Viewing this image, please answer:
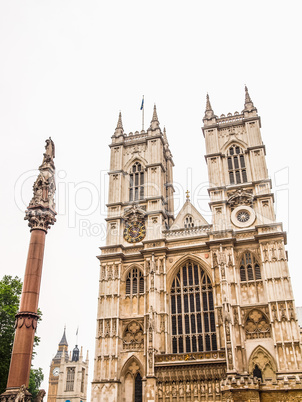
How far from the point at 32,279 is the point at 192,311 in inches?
609

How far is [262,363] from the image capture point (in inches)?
1190

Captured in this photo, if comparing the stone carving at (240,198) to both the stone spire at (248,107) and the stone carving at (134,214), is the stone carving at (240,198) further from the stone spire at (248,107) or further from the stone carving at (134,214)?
the stone spire at (248,107)

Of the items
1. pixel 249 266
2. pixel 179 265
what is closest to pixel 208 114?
pixel 179 265

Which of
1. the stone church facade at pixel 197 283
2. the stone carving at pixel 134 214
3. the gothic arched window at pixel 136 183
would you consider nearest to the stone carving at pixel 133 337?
the stone church facade at pixel 197 283

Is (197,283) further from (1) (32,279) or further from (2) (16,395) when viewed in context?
(2) (16,395)

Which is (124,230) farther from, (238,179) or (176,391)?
(176,391)

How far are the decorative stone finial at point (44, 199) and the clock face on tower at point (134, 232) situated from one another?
42.8 feet

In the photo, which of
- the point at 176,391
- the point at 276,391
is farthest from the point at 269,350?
the point at 276,391

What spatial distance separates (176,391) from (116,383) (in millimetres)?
4758

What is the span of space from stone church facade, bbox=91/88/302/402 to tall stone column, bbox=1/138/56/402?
40.1 ft

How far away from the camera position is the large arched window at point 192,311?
106 ft

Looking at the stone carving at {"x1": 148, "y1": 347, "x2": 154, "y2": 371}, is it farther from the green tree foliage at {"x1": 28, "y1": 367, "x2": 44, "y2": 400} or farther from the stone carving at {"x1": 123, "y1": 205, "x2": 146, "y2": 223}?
the green tree foliage at {"x1": 28, "y1": 367, "x2": 44, "y2": 400}

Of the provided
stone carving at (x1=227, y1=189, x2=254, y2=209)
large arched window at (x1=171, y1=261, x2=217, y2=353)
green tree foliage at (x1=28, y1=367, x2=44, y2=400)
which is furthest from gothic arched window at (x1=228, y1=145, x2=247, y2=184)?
green tree foliage at (x1=28, y1=367, x2=44, y2=400)

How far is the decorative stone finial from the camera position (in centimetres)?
2431
